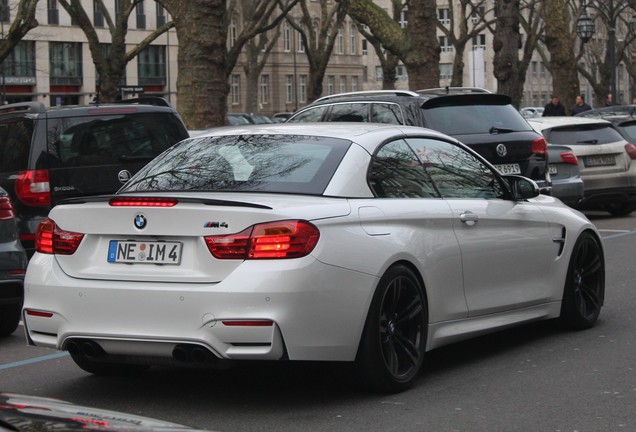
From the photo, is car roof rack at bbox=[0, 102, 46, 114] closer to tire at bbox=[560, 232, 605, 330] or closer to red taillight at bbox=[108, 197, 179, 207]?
tire at bbox=[560, 232, 605, 330]

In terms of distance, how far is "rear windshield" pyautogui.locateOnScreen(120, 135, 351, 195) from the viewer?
22.6 feet

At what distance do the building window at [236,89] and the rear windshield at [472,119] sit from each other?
8323 centimetres

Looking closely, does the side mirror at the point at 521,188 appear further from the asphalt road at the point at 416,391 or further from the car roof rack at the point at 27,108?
the car roof rack at the point at 27,108

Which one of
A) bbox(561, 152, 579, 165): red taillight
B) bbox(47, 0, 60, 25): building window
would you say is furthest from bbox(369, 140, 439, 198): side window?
bbox(47, 0, 60, 25): building window

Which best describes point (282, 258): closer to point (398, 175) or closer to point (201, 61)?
point (398, 175)

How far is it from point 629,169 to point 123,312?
50.1ft

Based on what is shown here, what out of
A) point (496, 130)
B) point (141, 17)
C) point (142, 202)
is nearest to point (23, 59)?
point (141, 17)

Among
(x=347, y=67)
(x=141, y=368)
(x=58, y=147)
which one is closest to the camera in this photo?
(x=141, y=368)

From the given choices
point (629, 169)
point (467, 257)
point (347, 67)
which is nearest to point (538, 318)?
point (467, 257)

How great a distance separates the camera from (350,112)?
47.8 feet

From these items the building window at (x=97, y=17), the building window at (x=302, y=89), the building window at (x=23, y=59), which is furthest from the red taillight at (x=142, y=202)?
the building window at (x=302, y=89)

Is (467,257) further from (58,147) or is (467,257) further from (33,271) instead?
(58,147)

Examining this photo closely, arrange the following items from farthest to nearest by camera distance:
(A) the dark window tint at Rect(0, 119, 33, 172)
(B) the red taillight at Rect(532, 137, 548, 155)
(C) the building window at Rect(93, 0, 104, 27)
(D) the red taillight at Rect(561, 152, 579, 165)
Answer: (C) the building window at Rect(93, 0, 104, 27), (D) the red taillight at Rect(561, 152, 579, 165), (B) the red taillight at Rect(532, 137, 548, 155), (A) the dark window tint at Rect(0, 119, 33, 172)

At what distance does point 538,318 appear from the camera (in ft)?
28.2
